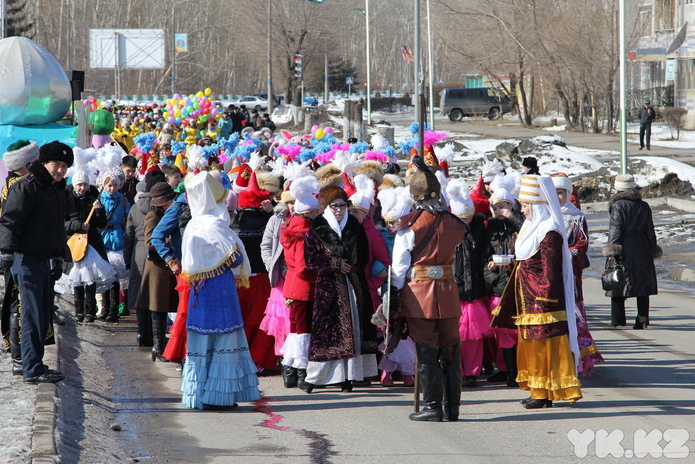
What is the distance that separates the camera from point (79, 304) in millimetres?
11094

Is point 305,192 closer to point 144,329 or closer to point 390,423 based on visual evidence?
point 390,423

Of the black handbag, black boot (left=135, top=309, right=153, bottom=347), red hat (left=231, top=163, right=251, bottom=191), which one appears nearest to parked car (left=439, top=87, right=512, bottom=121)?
red hat (left=231, top=163, right=251, bottom=191)

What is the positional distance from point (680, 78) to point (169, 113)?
30.2m

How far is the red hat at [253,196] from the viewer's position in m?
9.05

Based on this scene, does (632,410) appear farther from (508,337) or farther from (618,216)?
(618,216)

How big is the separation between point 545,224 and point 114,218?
5.73 meters

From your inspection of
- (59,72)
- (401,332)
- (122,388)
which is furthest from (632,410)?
(59,72)

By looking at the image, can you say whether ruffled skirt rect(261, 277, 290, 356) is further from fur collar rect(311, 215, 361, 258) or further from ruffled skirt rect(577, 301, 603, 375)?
ruffled skirt rect(577, 301, 603, 375)

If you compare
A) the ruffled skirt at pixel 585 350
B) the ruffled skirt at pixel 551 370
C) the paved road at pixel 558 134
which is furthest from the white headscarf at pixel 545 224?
the paved road at pixel 558 134

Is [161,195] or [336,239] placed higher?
[161,195]

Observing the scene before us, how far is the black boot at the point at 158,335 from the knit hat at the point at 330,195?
2.33 metres

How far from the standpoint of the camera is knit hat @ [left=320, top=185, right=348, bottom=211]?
7.88m

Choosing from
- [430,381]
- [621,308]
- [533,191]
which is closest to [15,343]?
[430,381]

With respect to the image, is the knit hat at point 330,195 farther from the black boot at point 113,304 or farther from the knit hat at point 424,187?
the black boot at point 113,304
